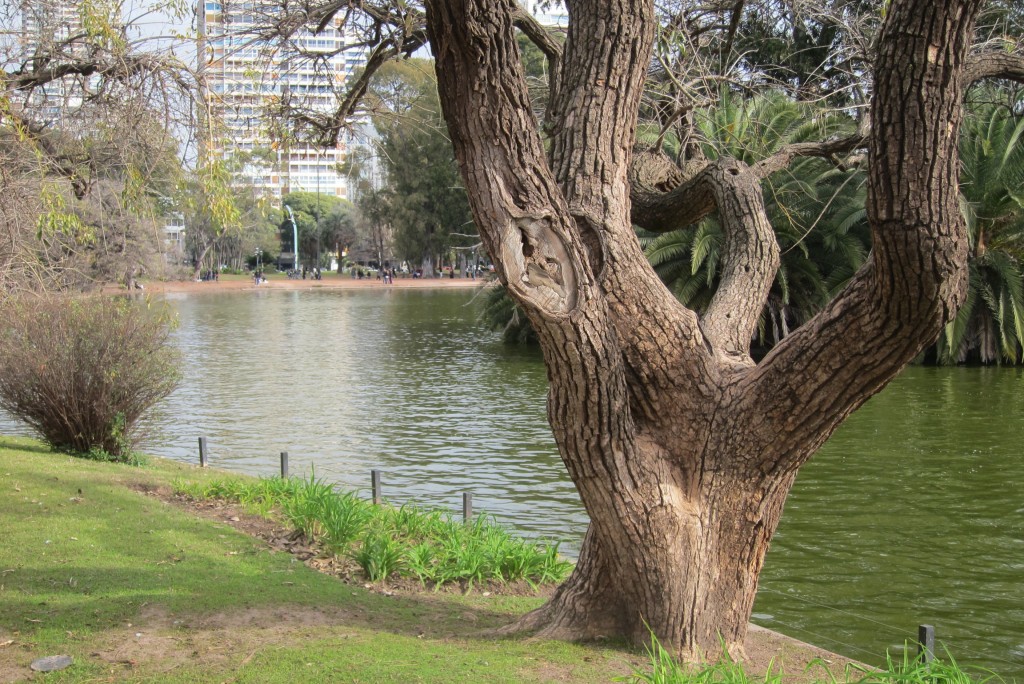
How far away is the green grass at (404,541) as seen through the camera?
749 cm

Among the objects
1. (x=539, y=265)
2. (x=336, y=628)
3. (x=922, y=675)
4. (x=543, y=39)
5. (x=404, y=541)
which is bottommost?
(x=404, y=541)

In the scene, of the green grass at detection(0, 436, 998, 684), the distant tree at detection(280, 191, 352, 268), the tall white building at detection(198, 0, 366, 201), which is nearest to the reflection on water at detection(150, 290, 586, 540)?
the green grass at detection(0, 436, 998, 684)

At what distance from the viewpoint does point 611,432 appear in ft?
16.7

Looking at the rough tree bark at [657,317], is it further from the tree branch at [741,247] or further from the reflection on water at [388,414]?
the reflection on water at [388,414]

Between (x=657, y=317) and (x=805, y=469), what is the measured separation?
8.37 m

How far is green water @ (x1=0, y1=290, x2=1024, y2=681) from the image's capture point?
8.15 m

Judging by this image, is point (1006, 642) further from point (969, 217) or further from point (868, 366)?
point (969, 217)

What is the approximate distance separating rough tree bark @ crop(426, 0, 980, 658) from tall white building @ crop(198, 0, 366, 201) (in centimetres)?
349

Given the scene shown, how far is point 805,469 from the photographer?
1280cm

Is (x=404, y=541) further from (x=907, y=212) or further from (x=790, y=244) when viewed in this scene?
(x=790, y=244)

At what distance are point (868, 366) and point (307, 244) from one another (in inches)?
4323

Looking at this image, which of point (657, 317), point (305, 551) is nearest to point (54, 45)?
point (305, 551)

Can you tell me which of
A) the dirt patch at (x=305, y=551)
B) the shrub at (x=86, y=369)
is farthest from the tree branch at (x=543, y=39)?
the shrub at (x=86, y=369)

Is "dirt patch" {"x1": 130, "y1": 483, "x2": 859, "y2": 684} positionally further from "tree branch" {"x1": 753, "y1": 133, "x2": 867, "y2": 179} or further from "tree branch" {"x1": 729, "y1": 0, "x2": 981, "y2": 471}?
"tree branch" {"x1": 753, "y1": 133, "x2": 867, "y2": 179}
